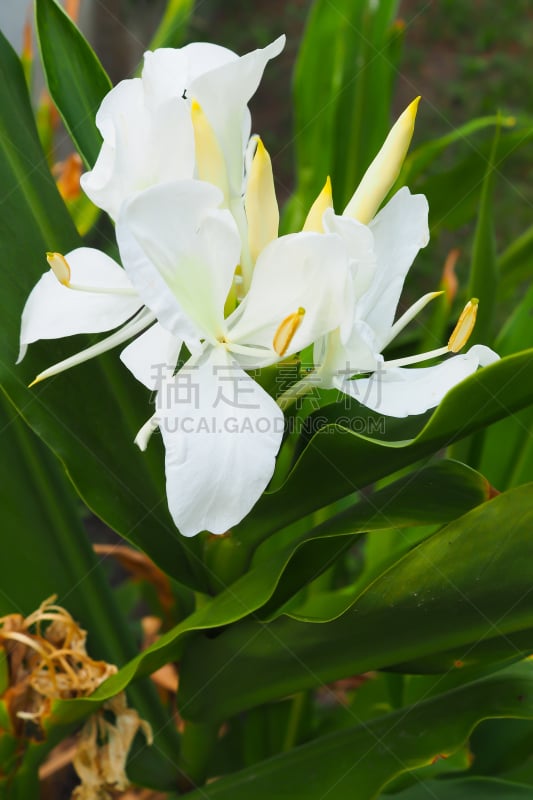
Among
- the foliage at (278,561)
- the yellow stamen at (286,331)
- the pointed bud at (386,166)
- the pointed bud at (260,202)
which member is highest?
the pointed bud at (386,166)

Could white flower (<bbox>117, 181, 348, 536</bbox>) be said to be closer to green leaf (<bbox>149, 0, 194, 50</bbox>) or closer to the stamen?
the stamen

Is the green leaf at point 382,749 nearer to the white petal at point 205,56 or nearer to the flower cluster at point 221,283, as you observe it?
the flower cluster at point 221,283

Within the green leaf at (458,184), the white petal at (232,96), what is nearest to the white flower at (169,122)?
the white petal at (232,96)

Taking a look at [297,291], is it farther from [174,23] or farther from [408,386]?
[174,23]

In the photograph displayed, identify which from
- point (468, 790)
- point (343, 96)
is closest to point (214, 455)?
point (468, 790)

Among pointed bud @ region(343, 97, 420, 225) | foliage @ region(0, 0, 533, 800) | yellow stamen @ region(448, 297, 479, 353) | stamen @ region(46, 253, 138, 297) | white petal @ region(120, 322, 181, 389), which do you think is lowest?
foliage @ region(0, 0, 533, 800)

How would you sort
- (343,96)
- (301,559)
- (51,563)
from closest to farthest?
(301,559) < (51,563) < (343,96)

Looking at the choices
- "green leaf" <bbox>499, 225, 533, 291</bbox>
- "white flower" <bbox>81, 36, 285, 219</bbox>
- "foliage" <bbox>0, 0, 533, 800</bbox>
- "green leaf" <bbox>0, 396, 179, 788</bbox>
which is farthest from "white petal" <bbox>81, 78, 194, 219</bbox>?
"green leaf" <bbox>499, 225, 533, 291</bbox>
